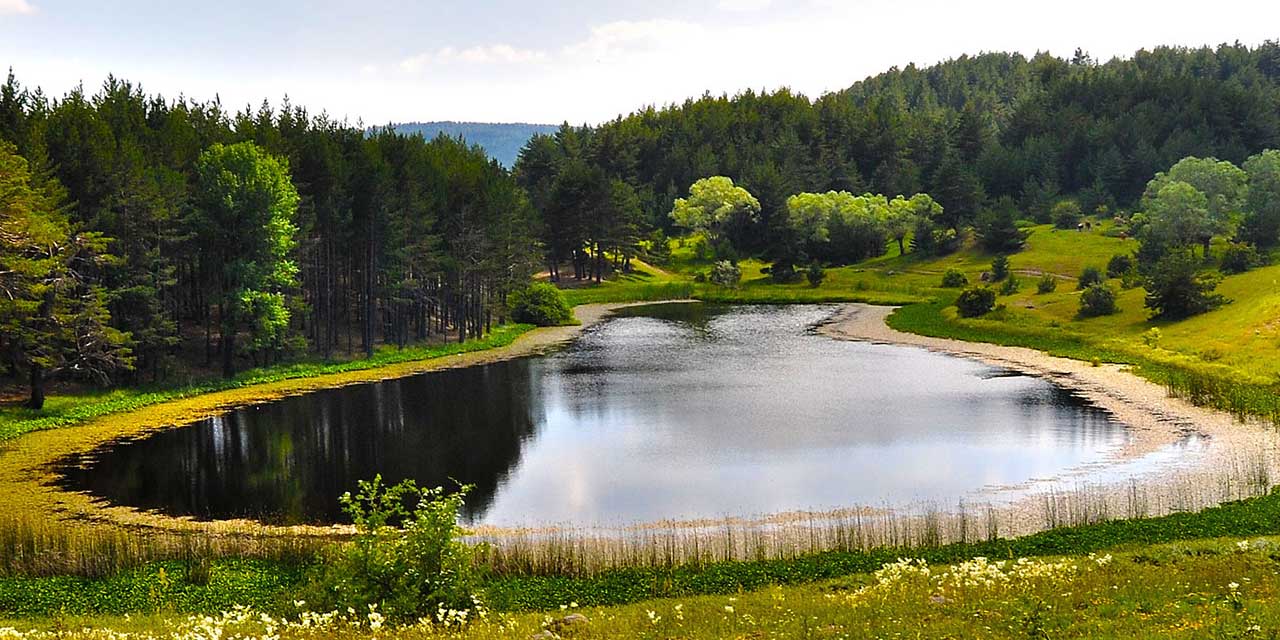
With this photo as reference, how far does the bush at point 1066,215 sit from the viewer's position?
12594 cm

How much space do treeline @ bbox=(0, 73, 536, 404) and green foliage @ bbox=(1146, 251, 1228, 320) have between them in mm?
51861

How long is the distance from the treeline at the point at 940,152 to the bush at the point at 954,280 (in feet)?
57.1

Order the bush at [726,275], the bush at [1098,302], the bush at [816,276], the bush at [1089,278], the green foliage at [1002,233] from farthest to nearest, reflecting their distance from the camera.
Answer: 1. the bush at [726,275]
2. the bush at [816,276]
3. the green foliage at [1002,233]
4. the bush at [1089,278]
5. the bush at [1098,302]

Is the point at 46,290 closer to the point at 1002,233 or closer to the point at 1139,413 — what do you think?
the point at 1139,413

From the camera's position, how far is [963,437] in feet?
133

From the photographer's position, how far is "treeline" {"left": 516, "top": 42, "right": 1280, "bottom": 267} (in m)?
140

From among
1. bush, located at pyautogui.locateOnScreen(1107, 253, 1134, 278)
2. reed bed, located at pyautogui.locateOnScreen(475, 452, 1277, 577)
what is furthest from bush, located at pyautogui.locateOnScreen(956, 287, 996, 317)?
reed bed, located at pyautogui.locateOnScreen(475, 452, 1277, 577)

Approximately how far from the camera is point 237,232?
5944 centimetres

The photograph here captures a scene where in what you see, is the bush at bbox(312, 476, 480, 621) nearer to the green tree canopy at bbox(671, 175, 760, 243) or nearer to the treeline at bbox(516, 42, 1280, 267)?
the treeline at bbox(516, 42, 1280, 267)

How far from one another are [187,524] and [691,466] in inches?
692

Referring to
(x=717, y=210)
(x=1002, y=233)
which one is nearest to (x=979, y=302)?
(x=1002, y=233)

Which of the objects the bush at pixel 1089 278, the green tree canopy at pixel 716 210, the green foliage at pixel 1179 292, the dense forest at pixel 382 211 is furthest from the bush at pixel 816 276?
the green foliage at pixel 1179 292

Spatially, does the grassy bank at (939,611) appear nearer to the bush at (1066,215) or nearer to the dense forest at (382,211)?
the dense forest at (382,211)

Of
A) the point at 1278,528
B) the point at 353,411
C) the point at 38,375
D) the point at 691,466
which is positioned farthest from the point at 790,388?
the point at 38,375
